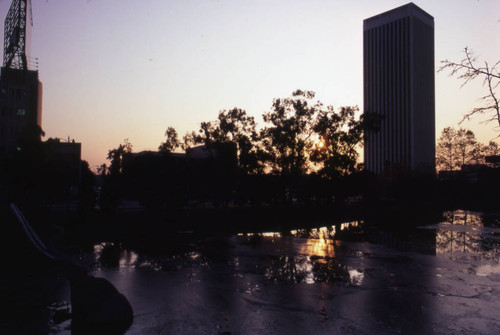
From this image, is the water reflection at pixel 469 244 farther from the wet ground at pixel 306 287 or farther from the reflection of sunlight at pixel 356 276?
the reflection of sunlight at pixel 356 276

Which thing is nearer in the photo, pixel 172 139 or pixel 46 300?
pixel 46 300

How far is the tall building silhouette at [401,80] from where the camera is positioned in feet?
459

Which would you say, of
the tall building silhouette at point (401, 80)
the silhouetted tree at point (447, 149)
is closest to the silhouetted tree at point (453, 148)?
the silhouetted tree at point (447, 149)

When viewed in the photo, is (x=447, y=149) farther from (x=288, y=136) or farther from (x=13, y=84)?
(x=13, y=84)

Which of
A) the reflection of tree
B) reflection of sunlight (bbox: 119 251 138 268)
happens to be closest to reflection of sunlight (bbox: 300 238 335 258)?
the reflection of tree

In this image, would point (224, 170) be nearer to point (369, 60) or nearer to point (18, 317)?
point (18, 317)

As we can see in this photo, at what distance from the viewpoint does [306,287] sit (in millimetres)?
10383

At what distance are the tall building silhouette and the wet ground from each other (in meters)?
131

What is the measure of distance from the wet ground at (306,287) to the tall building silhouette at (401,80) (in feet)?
431

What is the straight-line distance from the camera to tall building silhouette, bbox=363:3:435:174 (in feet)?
459

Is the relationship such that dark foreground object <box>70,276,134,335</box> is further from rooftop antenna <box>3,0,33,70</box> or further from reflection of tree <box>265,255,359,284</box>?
rooftop antenna <box>3,0,33,70</box>

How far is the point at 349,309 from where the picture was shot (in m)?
8.55

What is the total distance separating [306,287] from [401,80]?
5889 inches

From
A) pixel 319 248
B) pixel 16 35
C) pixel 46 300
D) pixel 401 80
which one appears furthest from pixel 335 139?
pixel 401 80
